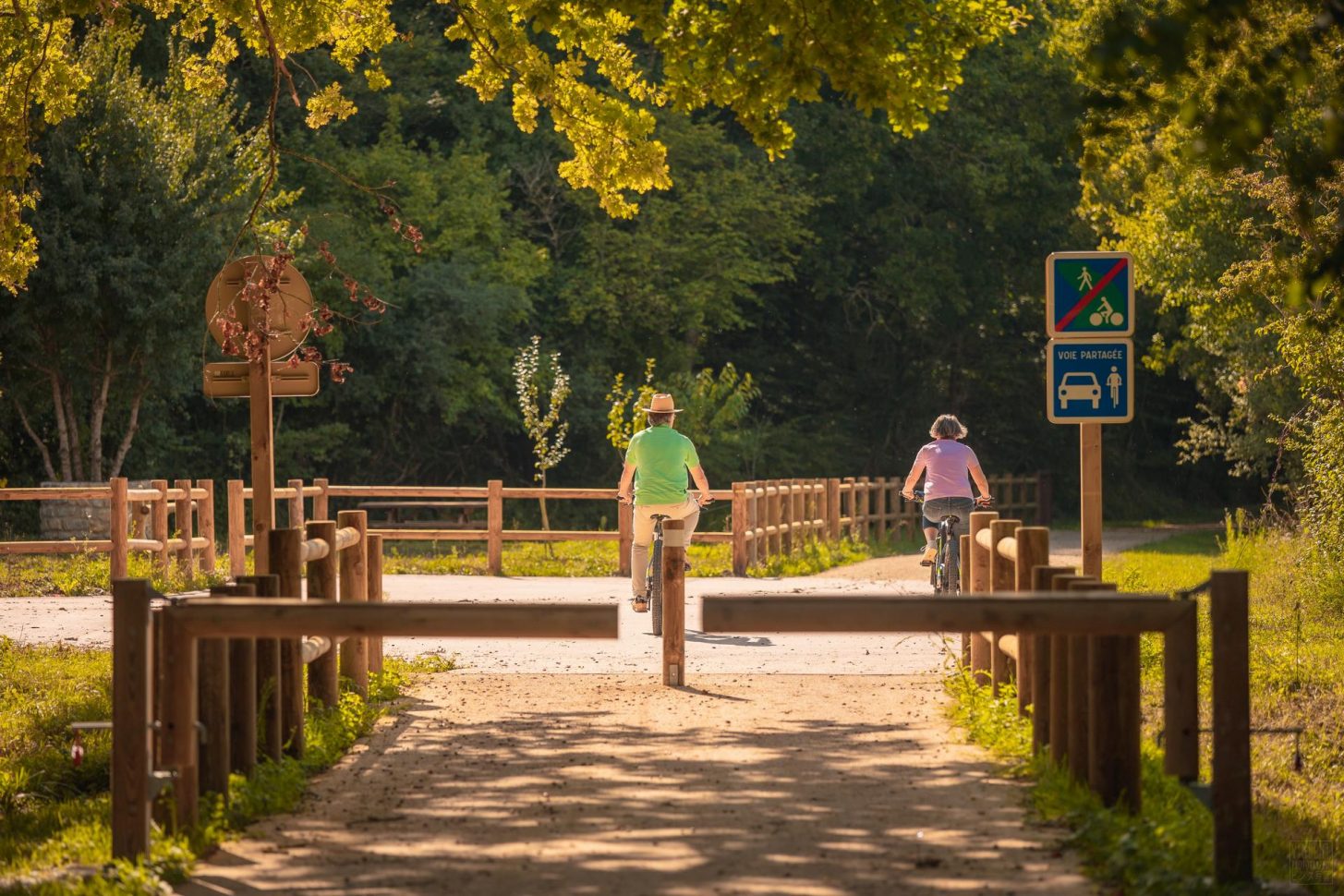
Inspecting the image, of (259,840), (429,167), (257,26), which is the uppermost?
(429,167)

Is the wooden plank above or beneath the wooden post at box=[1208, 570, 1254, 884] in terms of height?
above

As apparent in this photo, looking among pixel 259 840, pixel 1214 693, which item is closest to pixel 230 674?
pixel 259 840

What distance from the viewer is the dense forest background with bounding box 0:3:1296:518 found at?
3158 cm

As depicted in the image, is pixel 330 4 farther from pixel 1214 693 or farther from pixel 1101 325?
pixel 1214 693

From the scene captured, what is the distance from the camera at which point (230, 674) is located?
28.1 feet

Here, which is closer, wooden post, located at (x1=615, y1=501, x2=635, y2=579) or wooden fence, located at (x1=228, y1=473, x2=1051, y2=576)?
wooden fence, located at (x1=228, y1=473, x2=1051, y2=576)

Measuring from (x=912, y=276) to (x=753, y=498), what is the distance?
23.8m

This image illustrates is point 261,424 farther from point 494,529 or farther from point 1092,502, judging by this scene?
point 494,529

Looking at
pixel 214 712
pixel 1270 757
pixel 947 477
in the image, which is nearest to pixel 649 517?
pixel 947 477

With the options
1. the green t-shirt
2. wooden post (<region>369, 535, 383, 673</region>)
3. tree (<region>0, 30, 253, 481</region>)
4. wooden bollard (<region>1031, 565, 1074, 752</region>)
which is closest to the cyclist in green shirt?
the green t-shirt

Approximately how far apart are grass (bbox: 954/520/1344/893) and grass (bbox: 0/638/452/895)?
11.0ft

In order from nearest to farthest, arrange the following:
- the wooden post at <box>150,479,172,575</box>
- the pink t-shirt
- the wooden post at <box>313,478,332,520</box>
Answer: the pink t-shirt < the wooden post at <box>150,479,172,575</box> < the wooden post at <box>313,478,332,520</box>

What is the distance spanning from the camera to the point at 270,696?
9242mm

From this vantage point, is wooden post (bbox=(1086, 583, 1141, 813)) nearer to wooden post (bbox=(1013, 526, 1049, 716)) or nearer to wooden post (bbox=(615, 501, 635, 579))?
wooden post (bbox=(1013, 526, 1049, 716))
